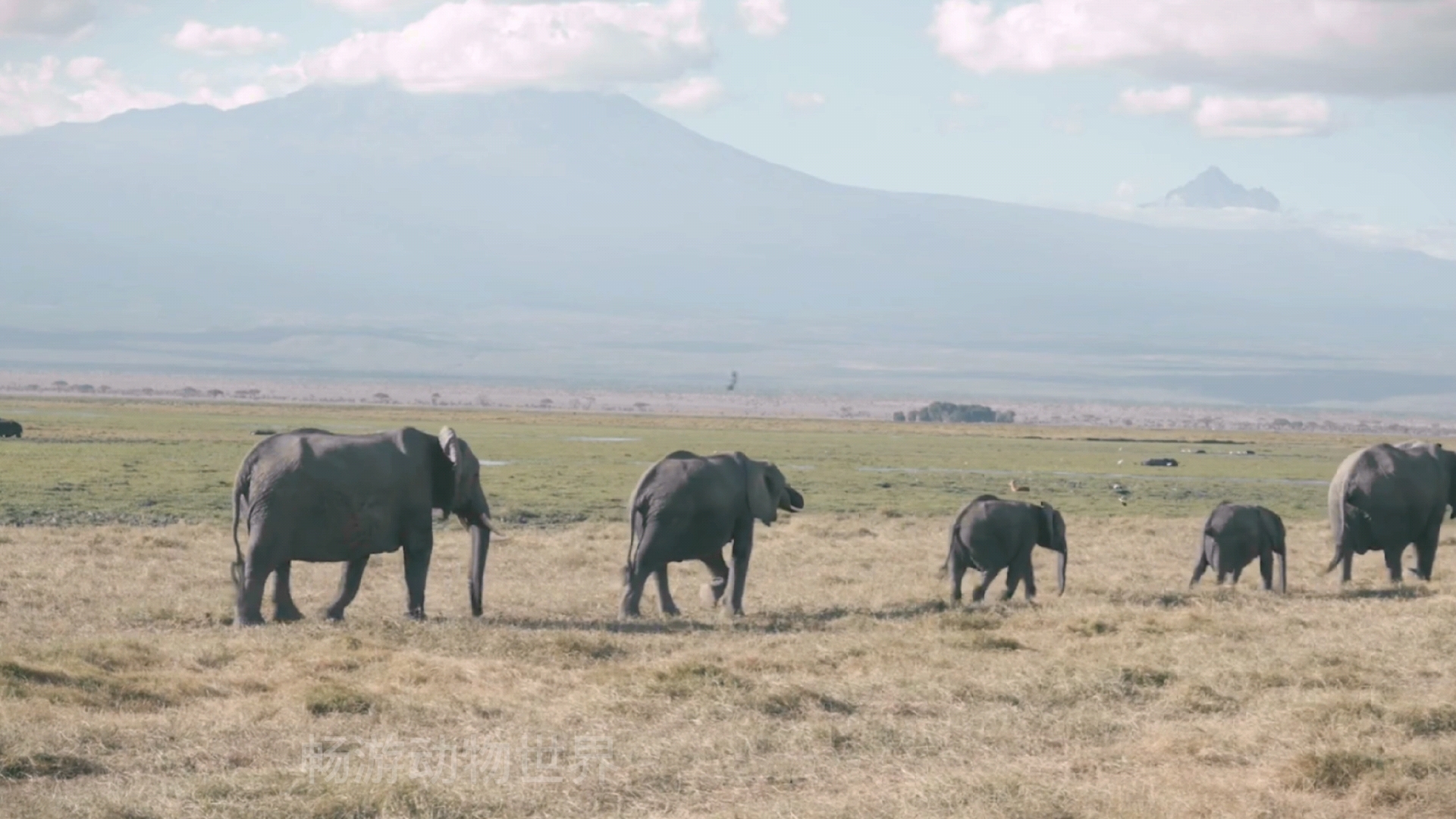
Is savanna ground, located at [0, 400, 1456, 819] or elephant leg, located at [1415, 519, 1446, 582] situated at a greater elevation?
elephant leg, located at [1415, 519, 1446, 582]

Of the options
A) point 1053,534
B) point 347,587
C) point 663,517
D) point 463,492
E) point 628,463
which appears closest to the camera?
point 347,587

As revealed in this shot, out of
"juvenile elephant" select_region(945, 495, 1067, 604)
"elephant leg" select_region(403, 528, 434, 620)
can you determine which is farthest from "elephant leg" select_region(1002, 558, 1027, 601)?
"elephant leg" select_region(403, 528, 434, 620)

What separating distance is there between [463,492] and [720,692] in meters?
7.31

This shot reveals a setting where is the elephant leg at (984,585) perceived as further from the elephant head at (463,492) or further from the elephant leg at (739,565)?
the elephant head at (463,492)

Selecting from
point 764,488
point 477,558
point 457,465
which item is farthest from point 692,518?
point 457,465

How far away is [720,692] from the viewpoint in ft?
52.8

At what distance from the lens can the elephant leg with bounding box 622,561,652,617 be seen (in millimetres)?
22438

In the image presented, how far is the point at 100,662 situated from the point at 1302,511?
36531 mm

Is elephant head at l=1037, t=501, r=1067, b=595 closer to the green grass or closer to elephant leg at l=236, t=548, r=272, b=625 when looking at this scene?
elephant leg at l=236, t=548, r=272, b=625

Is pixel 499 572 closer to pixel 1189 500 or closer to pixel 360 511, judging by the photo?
pixel 360 511

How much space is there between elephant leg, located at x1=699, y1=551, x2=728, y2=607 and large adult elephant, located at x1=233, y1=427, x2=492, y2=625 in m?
3.03

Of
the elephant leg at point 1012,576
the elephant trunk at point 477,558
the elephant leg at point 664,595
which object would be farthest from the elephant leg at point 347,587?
the elephant leg at point 1012,576

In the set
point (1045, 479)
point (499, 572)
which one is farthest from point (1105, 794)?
point (1045, 479)

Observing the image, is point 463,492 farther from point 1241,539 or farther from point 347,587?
point 1241,539
